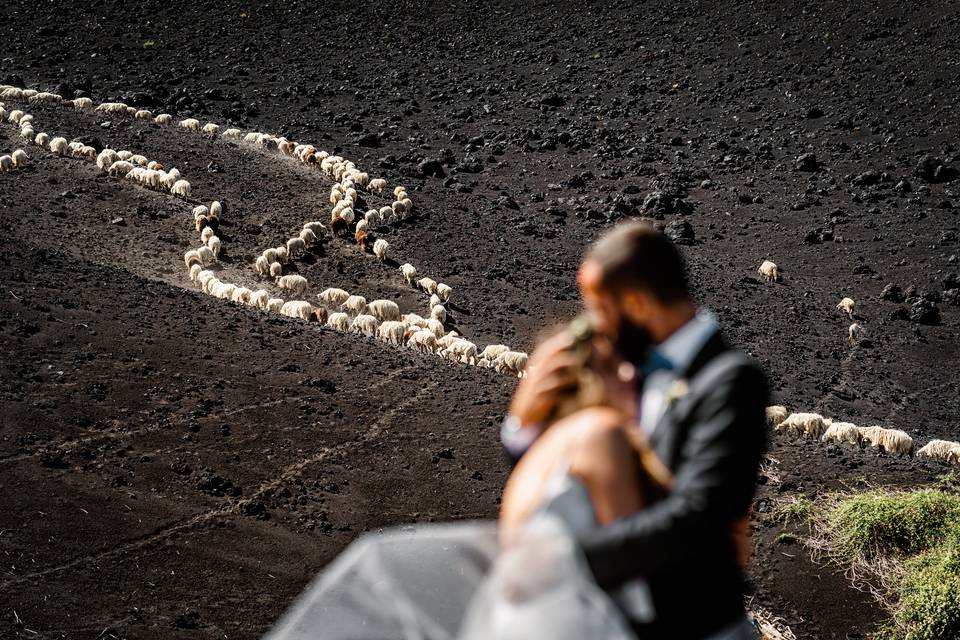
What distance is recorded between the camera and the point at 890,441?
40.5 ft

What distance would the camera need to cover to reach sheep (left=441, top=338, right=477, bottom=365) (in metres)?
14.8

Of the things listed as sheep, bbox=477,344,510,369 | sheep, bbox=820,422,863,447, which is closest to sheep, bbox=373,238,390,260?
sheep, bbox=477,344,510,369

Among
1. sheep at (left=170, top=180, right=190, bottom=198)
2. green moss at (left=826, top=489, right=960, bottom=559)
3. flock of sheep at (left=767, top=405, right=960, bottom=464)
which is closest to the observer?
green moss at (left=826, top=489, right=960, bottom=559)

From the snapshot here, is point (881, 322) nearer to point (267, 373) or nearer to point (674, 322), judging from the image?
point (267, 373)

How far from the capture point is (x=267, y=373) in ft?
41.5

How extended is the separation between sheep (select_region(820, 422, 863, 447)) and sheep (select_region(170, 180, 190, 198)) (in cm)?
1618

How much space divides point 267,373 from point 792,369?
897 cm

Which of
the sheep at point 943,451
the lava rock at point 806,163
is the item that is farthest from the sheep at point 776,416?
the lava rock at point 806,163

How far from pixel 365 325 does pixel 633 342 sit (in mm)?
13326

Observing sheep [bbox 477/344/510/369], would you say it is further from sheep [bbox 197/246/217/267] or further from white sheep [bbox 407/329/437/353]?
sheep [bbox 197/246/217/267]

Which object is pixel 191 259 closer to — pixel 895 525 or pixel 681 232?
pixel 681 232

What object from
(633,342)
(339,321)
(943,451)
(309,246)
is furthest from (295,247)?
(633,342)

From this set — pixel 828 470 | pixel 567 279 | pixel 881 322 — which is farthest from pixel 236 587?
pixel 881 322

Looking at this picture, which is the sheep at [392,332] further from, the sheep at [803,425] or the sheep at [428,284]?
the sheep at [803,425]
